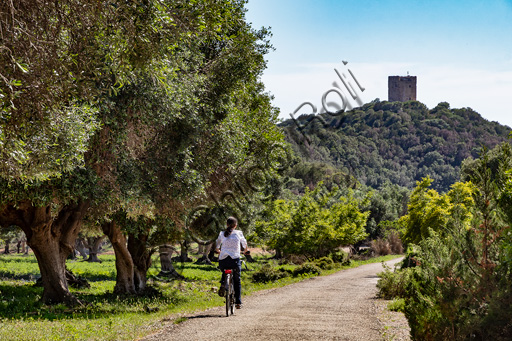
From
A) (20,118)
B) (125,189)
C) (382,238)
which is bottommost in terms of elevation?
(382,238)

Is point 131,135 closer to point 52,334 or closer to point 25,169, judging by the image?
point 25,169

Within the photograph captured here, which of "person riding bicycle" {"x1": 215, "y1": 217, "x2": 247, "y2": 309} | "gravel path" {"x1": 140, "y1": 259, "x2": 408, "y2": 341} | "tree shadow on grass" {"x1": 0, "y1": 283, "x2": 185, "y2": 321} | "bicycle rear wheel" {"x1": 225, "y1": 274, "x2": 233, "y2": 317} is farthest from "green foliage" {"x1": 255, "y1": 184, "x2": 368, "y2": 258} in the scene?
"bicycle rear wheel" {"x1": 225, "y1": 274, "x2": 233, "y2": 317}

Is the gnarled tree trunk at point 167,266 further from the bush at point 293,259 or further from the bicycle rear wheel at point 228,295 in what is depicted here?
the bicycle rear wheel at point 228,295

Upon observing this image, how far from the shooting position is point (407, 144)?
580 feet

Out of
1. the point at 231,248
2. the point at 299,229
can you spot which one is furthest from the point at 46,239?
the point at 299,229

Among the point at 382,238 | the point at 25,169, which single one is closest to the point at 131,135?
the point at 25,169

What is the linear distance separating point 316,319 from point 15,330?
6080 millimetres

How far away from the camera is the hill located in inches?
5886

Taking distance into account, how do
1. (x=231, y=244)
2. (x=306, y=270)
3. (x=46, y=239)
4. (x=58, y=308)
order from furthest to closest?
(x=306, y=270) → (x=46, y=239) → (x=58, y=308) → (x=231, y=244)

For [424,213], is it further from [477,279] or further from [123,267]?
[477,279]

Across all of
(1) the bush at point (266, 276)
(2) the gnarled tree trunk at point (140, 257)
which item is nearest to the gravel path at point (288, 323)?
(2) the gnarled tree trunk at point (140, 257)

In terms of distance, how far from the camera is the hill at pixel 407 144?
150 metres

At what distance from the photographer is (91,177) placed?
14477mm

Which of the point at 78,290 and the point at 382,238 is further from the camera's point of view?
the point at 382,238
